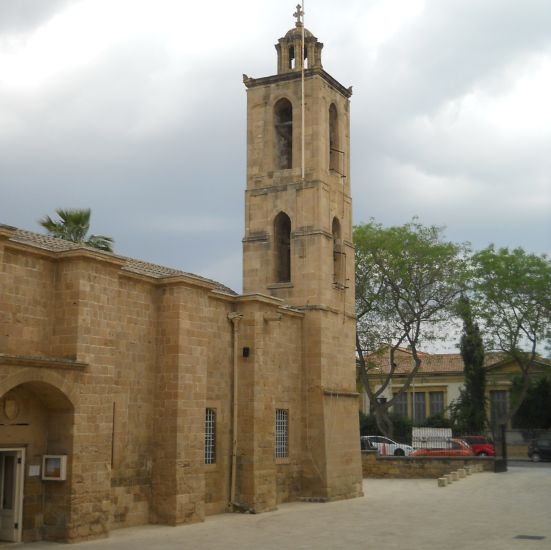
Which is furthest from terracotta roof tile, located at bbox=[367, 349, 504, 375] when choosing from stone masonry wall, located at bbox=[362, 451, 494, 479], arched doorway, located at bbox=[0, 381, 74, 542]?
arched doorway, located at bbox=[0, 381, 74, 542]

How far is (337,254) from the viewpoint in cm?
2581

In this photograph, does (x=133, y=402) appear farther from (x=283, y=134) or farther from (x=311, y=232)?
(x=283, y=134)

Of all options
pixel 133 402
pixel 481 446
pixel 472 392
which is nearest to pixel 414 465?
pixel 481 446

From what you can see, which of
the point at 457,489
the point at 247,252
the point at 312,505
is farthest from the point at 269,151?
the point at 457,489

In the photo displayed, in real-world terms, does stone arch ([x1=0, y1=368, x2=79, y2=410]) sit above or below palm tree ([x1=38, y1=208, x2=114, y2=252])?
below

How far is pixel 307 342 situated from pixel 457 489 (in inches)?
308

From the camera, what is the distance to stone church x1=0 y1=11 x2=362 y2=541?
1483 cm

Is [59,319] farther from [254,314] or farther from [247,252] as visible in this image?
[247,252]

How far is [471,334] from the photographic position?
46.6m

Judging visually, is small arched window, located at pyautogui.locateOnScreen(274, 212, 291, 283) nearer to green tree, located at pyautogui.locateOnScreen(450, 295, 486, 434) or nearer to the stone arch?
the stone arch

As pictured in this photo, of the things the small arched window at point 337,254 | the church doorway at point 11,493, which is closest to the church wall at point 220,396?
the church doorway at point 11,493

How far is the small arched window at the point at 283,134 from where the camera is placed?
25.5 m

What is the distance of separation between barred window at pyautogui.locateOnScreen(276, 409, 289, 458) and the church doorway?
9040 mm

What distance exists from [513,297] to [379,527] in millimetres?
27981
